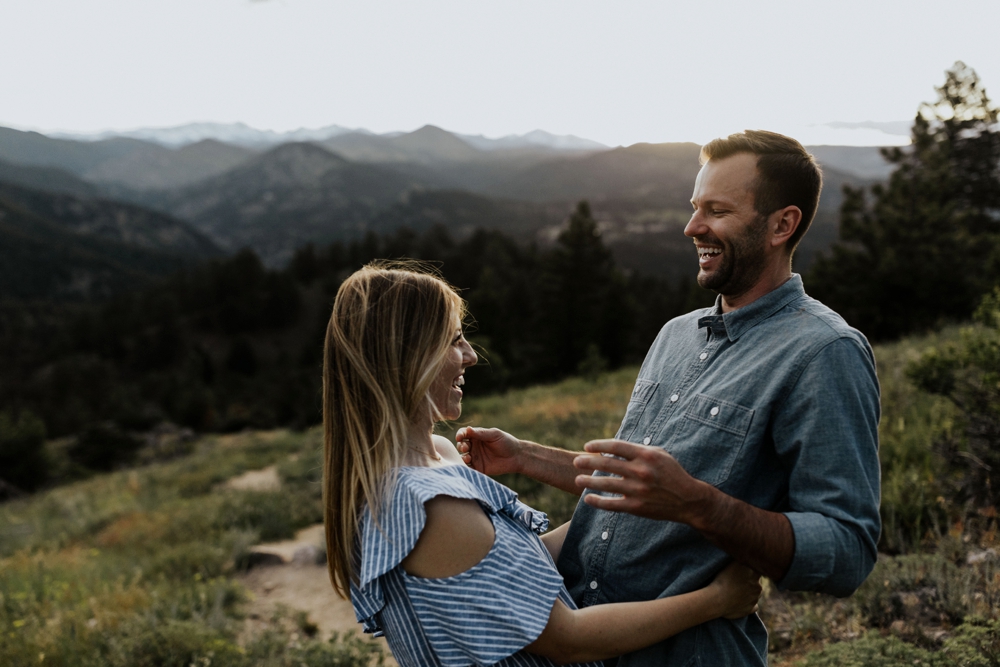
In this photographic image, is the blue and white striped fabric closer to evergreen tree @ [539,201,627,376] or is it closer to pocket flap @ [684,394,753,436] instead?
pocket flap @ [684,394,753,436]

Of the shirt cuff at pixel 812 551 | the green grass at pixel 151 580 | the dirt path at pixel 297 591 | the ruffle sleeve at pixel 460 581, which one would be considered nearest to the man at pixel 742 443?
the shirt cuff at pixel 812 551

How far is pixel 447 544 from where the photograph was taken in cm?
158

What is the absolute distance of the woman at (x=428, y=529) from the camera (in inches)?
62.1

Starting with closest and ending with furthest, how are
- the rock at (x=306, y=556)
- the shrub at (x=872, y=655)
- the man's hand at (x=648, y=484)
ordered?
1. the man's hand at (x=648, y=484)
2. the shrub at (x=872, y=655)
3. the rock at (x=306, y=556)

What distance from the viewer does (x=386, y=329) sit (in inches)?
69.9

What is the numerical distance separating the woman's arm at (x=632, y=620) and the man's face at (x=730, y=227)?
0.86 meters

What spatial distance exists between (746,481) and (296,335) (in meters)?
86.1

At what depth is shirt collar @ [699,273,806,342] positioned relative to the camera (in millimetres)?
1888

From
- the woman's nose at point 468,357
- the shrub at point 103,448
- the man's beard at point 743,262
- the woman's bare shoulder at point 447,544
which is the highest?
the man's beard at point 743,262

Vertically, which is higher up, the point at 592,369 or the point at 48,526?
the point at 592,369

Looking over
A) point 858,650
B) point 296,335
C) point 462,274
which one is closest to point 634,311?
→ point 462,274

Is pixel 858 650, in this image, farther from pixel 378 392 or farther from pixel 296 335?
pixel 296 335

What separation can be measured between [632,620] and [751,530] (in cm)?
40

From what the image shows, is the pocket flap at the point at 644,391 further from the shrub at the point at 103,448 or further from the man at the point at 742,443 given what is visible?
the shrub at the point at 103,448
